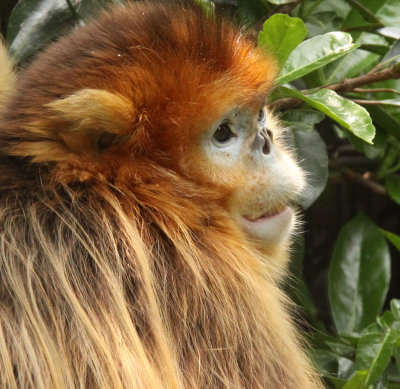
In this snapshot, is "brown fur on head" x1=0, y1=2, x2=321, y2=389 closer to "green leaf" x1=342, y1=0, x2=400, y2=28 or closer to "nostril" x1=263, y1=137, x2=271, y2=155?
"nostril" x1=263, y1=137, x2=271, y2=155

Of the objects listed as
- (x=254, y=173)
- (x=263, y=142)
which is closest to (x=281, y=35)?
(x=263, y=142)

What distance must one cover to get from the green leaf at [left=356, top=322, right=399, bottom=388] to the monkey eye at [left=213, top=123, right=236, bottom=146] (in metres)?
0.75

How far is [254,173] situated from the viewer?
7.32 feet

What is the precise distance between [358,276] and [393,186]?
417 millimetres

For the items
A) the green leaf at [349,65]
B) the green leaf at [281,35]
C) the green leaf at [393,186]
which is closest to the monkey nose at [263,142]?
the green leaf at [281,35]

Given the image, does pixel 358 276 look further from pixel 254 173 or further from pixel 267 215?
pixel 254 173

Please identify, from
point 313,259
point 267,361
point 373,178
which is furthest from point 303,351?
A: point 313,259

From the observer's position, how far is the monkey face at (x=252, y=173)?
2.20m

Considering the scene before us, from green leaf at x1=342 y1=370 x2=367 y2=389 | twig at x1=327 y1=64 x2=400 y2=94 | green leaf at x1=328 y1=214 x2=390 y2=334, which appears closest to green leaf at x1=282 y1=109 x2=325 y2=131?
twig at x1=327 y1=64 x2=400 y2=94

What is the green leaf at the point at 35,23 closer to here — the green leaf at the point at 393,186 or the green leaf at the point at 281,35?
the green leaf at the point at 281,35

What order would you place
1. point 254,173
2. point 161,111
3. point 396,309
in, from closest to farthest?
point 161,111 → point 254,173 → point 396,309

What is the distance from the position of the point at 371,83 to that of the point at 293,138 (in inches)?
12.6

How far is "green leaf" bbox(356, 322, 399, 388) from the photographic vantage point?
2.35m

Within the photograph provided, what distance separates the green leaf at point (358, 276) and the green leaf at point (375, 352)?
45 cm
